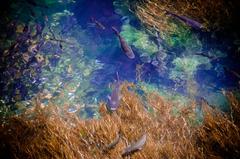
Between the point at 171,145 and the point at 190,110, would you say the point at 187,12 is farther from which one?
the point at 171,145

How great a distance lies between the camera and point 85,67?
9500mm

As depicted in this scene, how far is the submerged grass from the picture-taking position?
435 centimetres

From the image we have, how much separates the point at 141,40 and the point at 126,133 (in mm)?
3624

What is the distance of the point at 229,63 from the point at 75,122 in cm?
462

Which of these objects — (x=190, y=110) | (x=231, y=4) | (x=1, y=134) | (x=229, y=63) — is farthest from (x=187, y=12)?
(x=1, y=134)

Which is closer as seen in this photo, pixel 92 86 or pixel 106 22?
pixel 92 86

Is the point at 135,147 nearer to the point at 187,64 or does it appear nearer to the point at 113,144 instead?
the point at 113,144

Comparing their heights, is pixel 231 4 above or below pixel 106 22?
above

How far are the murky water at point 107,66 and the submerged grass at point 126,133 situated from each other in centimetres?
141

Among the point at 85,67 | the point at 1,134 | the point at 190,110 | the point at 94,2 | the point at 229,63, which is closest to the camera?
the point at 1,134

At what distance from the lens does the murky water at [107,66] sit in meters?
7.06

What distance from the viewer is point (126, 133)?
491 cm

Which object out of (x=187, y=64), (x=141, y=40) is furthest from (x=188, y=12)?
(x=187, y=64)

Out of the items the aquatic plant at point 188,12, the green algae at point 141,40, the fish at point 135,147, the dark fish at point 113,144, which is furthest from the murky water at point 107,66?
the dark fish at point 113,144
